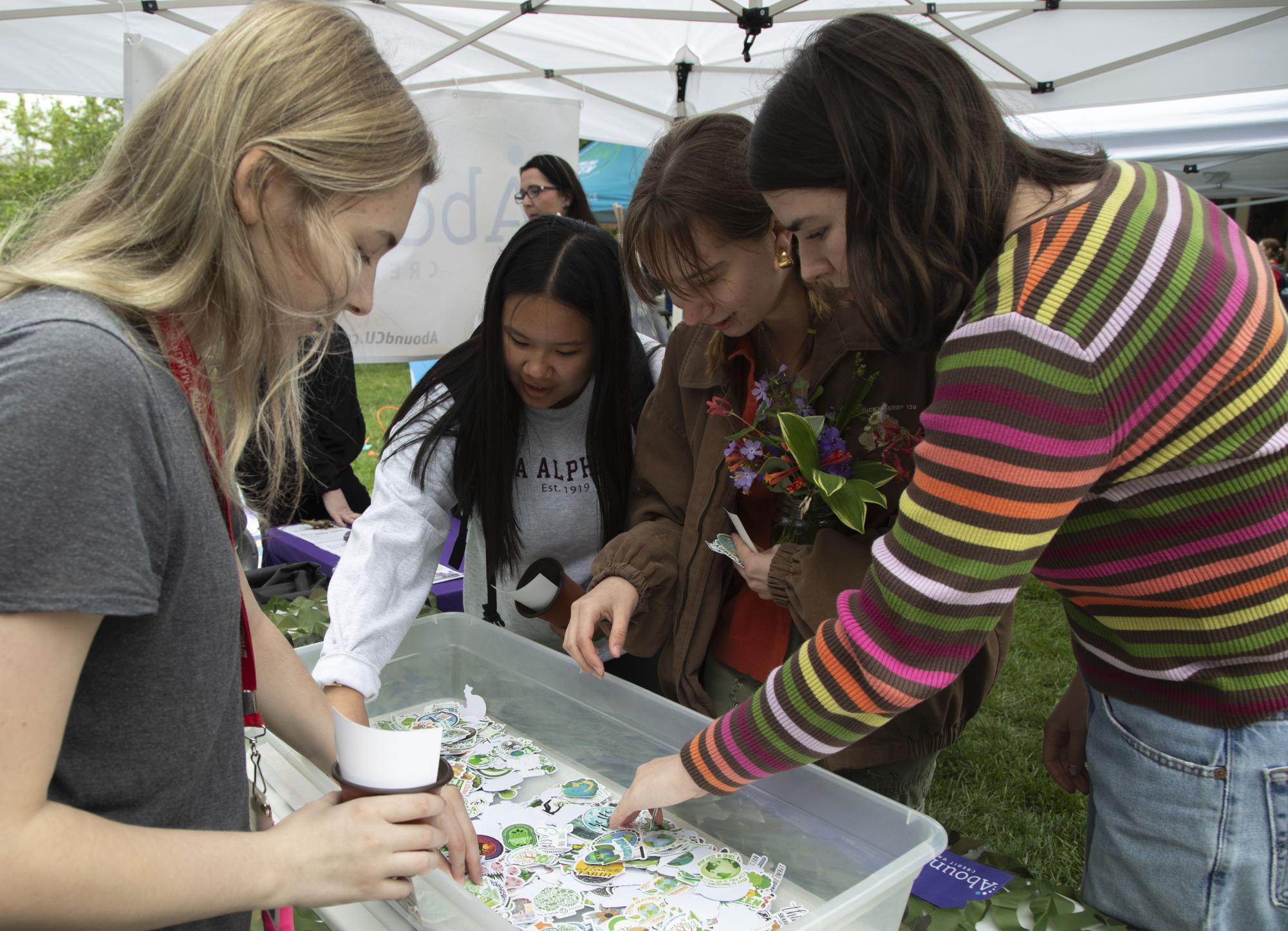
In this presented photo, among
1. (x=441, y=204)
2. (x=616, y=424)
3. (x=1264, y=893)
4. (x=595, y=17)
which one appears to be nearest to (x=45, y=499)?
(x=1264, y=893)

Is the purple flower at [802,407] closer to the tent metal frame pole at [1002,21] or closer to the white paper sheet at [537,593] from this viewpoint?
the white paper sheet at [537,593]

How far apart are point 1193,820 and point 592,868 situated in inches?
24.8

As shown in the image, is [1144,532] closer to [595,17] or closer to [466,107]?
[466,107]

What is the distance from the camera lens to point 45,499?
20.7 inches

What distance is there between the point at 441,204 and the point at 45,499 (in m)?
2.89

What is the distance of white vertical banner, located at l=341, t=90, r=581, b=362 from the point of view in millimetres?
3223

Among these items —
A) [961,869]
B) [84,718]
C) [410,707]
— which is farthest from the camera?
[410,707]

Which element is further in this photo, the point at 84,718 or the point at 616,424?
the point at 616,424

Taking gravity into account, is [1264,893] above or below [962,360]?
below

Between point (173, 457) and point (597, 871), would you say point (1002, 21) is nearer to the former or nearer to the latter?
point (597, 871)

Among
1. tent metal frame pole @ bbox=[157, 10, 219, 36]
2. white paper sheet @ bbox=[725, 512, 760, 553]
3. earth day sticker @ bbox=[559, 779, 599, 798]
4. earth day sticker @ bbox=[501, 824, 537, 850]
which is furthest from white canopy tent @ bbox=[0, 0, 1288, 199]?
earth day sticker @ bbox=[501, 824, 537, 850]

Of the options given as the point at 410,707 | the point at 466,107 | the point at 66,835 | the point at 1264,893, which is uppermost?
the point at 466,107

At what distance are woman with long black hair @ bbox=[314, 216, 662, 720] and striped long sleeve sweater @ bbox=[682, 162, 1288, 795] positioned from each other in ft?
2.59

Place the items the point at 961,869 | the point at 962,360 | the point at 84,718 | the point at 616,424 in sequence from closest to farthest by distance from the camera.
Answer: the point at 84,718
the point at 962,360
the point at 961,869
the point at 616,424
